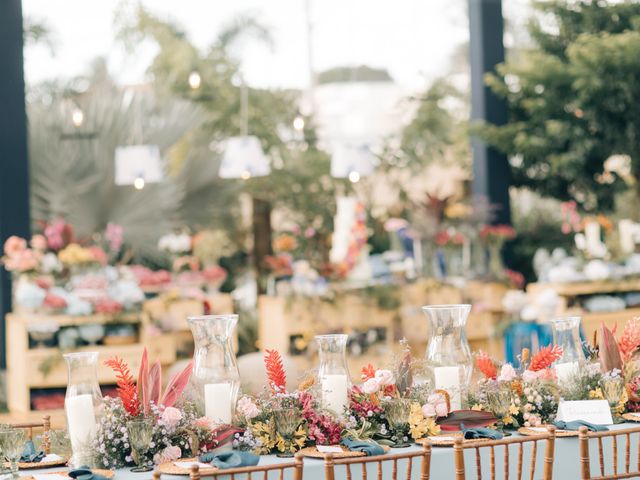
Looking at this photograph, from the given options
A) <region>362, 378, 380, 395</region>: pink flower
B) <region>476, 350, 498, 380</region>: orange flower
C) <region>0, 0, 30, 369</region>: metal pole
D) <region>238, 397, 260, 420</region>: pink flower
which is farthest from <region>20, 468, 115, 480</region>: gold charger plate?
<region>0, 0, 30, 369</region>: metal pole

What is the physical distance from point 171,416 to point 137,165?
5718mm

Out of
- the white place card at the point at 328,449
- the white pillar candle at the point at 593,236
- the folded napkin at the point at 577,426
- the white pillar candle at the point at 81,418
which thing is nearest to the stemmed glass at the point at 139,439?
the white pillar candle at the point at 81,418

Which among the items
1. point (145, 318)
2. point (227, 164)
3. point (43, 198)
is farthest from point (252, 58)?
point (145, 318)

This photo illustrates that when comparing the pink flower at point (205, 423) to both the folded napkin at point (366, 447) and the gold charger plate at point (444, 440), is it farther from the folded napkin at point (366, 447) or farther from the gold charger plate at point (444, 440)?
the gold charger plate at point (444, 440)

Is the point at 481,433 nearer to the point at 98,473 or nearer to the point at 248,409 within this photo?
the point at 248,409

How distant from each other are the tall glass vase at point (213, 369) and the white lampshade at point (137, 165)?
5523 millimetres

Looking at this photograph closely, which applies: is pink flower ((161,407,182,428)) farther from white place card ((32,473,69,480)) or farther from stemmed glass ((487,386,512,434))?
stemmed glass ((487,386,512,434))

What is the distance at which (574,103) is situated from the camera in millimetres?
9180

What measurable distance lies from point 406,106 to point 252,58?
1758mm

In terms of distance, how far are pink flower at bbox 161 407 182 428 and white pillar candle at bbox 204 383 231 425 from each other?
0.42 feet

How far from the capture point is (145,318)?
8.09m

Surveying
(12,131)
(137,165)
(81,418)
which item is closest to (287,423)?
(81,418)

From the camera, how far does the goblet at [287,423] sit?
3.43 metres

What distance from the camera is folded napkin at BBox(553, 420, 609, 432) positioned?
3.62 m
